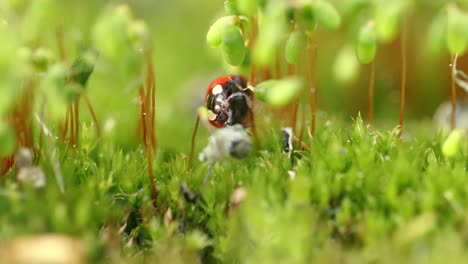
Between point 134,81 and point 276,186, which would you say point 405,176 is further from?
point 134,81

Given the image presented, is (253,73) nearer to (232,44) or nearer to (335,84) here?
(232,44)

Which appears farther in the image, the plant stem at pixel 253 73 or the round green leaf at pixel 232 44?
the plant stem at pixel 253 73

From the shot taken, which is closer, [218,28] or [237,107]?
[218,28]

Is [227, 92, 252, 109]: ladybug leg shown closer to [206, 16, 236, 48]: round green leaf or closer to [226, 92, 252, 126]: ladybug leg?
[226, 92, 252, 126]: ladybug leg

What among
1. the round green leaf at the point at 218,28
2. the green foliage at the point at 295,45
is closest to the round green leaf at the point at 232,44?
the round green leaf at the point at 218,28

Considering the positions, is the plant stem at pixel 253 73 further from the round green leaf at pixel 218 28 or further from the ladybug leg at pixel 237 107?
the round green leaf at pixel 218 28

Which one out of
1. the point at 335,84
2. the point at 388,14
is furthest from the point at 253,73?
the point at 335,84

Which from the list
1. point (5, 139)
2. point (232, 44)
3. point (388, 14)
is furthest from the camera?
point (232, 44)

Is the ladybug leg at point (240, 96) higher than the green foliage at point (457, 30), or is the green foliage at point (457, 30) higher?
the green foliage at point (457, 30)
